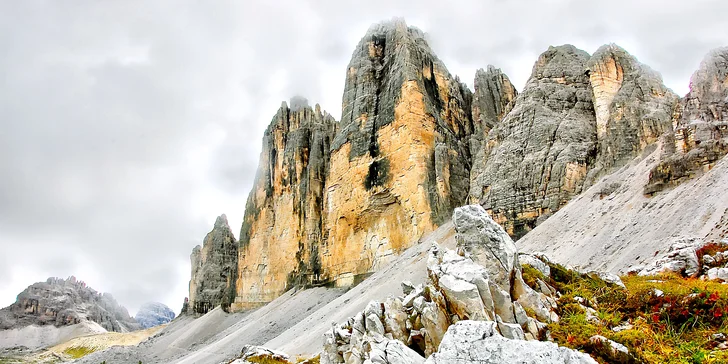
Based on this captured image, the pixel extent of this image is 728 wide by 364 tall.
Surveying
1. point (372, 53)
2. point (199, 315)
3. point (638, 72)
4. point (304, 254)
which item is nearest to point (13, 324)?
point (199, 315)

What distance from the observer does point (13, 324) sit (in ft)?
465

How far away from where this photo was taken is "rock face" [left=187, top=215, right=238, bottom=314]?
10019 cm

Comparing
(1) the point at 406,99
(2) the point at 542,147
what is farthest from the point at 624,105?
(1) the point at 406,99

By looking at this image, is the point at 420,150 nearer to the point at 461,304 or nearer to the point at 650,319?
the point at 650,319

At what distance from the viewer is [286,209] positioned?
275ft

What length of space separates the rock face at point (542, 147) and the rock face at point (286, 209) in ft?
110

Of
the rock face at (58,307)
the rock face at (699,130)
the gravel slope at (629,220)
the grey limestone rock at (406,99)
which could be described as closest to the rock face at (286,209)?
the grey limestone rock at (406,99)

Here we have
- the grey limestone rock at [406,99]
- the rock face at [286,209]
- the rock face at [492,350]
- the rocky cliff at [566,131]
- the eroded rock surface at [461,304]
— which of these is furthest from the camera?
the rock face at [286,209]

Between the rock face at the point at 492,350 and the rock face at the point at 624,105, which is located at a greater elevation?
the rock face at the point at 624,105

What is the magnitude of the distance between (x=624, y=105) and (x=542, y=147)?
7918 mm

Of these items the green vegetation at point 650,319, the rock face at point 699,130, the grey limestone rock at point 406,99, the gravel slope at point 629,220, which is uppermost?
the grey limestone rock at point 406,99

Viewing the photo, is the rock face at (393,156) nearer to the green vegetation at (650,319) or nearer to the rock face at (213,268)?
the rock face at (213,268)

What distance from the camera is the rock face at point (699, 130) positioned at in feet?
98.4

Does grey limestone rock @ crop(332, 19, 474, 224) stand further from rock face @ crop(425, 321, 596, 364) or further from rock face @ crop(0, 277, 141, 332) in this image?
rock face @ crop(0, 277, 141, 332)
